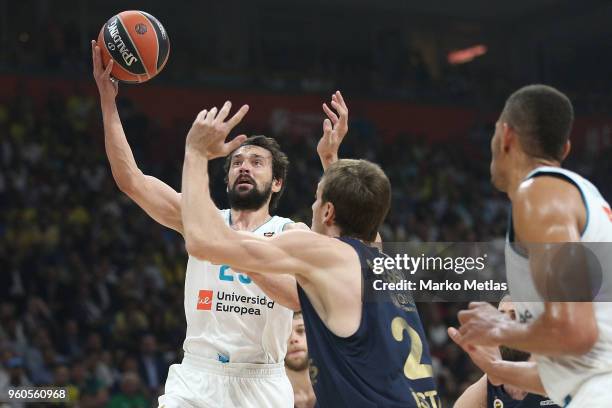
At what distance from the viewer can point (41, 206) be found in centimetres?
1319

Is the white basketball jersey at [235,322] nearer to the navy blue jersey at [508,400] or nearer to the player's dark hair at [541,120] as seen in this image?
the navy blue jersey at [508,400]

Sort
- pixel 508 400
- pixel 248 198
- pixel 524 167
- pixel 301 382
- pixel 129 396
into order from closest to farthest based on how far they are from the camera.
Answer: pixel 524 167 → pixel 508 400 → pixel 248 198 → pixel 301 382 → pixel 129 396

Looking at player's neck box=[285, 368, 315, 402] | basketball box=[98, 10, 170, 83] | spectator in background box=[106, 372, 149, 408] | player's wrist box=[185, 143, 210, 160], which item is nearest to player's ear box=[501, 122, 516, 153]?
player's wrist box=[185, 143, 210, 160]

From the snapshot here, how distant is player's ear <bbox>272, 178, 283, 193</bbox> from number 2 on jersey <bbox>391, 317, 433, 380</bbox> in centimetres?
218

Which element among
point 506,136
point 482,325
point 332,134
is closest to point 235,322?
point 332,134

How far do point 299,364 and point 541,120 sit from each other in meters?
4.02

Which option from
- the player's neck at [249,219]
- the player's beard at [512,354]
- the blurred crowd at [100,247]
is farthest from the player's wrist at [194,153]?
the blurred crowd at [100,247]

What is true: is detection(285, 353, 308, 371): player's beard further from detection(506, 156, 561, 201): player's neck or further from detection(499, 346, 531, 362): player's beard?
detection(506, 156, 561, 201): player's neck

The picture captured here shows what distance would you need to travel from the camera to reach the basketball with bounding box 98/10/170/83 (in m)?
5.26

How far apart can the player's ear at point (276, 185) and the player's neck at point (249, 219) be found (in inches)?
7.3

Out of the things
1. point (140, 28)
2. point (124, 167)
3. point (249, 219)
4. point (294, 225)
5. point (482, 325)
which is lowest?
point (482, 325)

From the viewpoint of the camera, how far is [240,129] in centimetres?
1725

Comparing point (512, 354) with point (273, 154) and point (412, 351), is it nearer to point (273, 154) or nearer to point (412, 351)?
point (412, 351)

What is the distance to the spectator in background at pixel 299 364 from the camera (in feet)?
21.4
